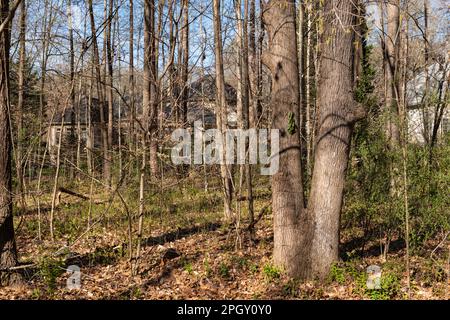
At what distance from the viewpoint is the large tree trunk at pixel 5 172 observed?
209 inches

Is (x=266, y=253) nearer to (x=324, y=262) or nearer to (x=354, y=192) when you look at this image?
(x=324, y=262)

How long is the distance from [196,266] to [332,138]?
2681mm

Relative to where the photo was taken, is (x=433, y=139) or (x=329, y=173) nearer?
(x=329, y=173)

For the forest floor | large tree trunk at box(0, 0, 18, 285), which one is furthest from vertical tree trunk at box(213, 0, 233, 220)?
large tree trunk at box(0, 0, 18, 285)

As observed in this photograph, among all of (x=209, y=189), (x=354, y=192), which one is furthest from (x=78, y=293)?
(x=209, y=189)

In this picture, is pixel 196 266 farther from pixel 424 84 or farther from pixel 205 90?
pixel 424 84

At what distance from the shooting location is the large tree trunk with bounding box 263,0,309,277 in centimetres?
564

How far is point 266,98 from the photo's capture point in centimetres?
1068

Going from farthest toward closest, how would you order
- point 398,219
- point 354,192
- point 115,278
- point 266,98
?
point 266,98 < point 354,192 < point 398,219 < point 115,278

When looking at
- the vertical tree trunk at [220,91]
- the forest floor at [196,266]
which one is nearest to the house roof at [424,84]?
the forest floor at [196,266]

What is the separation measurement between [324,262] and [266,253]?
1318 millimetres

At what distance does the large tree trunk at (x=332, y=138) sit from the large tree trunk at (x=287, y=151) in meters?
0.20

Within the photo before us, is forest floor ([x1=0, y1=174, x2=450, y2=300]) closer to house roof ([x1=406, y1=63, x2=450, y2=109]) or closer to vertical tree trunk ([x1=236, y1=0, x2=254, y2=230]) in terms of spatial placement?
vertical tree trunk ([x1=236, y1=0, x2=254, y2=230])

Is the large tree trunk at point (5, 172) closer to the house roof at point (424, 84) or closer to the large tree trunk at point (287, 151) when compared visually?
the large tree trunk at point (287, 151)
